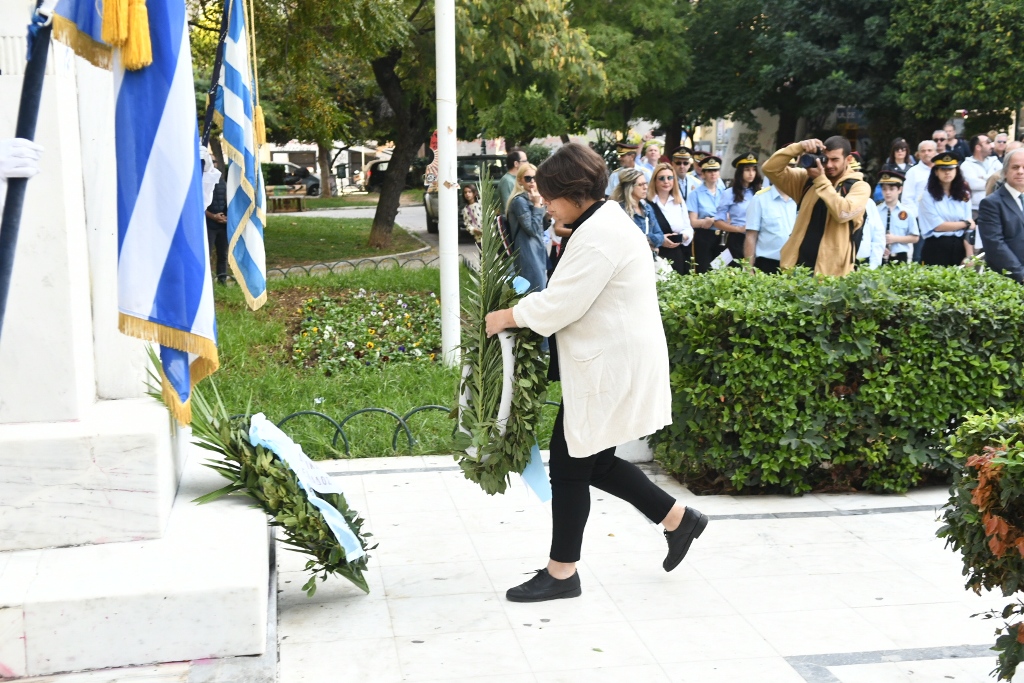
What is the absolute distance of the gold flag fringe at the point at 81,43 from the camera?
368 cm

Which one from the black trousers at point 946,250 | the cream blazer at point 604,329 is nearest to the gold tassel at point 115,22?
the cream blazer at point 604,329

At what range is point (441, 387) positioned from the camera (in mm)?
8672

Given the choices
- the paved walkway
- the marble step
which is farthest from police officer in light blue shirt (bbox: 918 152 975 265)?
the marble step

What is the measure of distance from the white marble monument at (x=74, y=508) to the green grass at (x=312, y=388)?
177cm

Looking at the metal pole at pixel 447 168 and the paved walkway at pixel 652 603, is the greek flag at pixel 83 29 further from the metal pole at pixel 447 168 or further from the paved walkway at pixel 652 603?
the metal pole at pixel 447 168

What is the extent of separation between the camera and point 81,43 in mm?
3783

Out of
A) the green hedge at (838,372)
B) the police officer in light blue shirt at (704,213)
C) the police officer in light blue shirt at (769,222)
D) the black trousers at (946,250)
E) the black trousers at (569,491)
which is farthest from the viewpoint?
the police officer in light blue shirt at (704,213)

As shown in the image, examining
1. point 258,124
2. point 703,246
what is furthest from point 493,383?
point 703,246

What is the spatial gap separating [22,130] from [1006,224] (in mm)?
7120

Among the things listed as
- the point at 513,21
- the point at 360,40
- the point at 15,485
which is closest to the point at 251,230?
the point at 15,485

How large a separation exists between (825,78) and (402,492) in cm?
2264

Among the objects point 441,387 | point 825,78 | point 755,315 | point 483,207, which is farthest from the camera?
point 825,78

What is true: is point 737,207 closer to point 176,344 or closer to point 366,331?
point 366,331

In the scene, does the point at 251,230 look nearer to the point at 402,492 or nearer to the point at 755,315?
the point at 402,492
